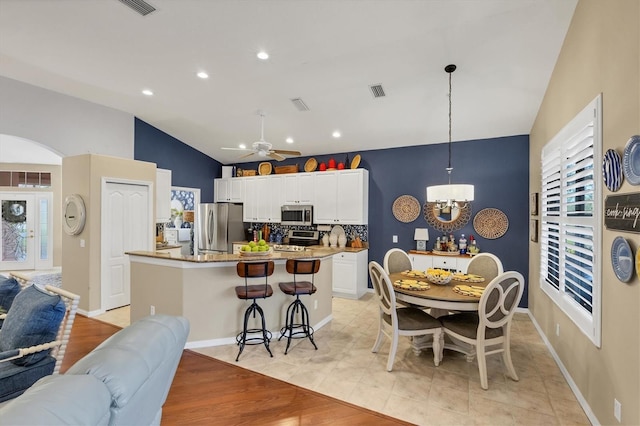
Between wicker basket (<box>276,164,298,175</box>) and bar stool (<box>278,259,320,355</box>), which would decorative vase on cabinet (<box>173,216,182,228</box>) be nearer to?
wicker basket (<box>276,164,298,175</box>)

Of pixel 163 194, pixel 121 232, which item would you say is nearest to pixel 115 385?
pixel 121 232

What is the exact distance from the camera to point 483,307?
2.70 meters

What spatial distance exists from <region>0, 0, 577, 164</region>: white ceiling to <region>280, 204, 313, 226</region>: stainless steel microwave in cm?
165

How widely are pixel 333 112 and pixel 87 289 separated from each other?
14.9 feet

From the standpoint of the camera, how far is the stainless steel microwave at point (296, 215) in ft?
20.4

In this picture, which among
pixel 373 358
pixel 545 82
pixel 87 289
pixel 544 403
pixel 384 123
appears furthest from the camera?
pixel 384 123

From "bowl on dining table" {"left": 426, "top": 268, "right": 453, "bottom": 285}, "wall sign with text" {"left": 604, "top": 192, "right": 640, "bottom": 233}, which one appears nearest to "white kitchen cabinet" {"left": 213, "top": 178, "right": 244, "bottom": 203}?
"bowl on dining table" {"left": 426, "top": 268, "right": 453, "bottom": 285}

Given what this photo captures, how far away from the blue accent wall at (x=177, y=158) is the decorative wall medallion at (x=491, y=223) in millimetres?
5779

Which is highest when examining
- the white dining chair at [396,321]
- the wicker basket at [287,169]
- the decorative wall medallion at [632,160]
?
the wicker basket at [287,169]

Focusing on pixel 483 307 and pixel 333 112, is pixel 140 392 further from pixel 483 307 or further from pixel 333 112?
pixel 333 112

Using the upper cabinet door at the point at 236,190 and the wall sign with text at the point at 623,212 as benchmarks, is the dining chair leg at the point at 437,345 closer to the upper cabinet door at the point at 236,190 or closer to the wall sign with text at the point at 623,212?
the wall sign with text at the point at 623,212

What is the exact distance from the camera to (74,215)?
4680 millimetres

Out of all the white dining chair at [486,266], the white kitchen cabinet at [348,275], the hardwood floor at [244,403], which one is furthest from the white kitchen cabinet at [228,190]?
the white dining chair at [486,266]

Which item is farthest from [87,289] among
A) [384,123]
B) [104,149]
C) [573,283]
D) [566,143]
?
[566,143]
